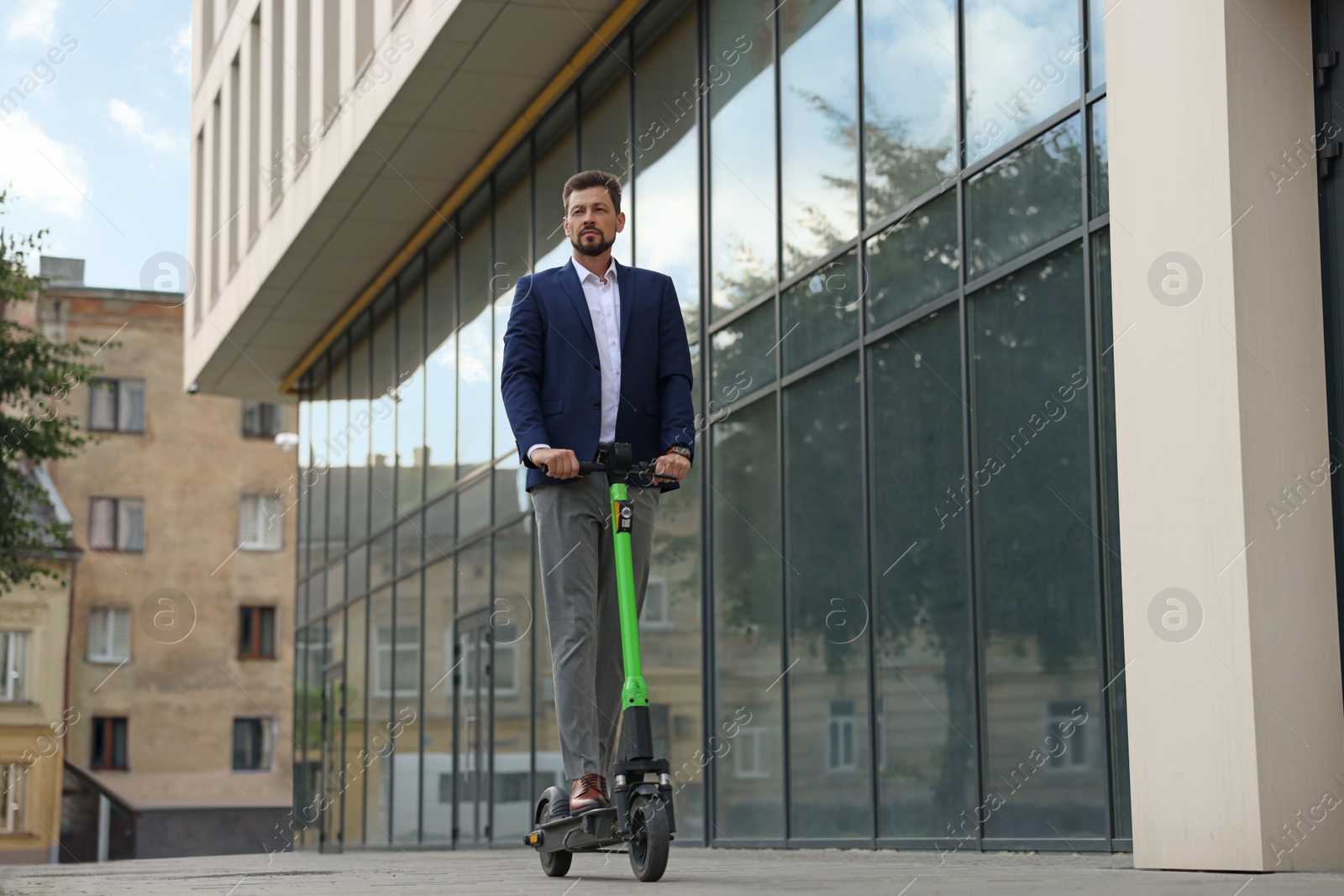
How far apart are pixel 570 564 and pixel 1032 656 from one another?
320 centimetres

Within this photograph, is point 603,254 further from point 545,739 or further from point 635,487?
point 545,739

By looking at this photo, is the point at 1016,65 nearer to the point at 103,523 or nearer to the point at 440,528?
the point at 440,528

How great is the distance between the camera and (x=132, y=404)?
43875mm

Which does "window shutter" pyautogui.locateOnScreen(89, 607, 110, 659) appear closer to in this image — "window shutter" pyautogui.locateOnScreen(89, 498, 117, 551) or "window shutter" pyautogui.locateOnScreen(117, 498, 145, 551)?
"window shutter" pyautogui.locateOnScreen(89, 498, 117, 551)

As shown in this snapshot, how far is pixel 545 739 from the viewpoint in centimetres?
1498

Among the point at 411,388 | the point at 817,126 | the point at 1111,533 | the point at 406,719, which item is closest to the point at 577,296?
the point at 1111,533

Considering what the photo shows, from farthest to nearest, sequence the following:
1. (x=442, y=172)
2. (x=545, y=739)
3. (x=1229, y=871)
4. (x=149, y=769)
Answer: (x=149, y=769) < (x=442, y=172) < (x=545, y=739) < (x=1229, y=871)

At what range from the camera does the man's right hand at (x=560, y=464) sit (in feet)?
16.7

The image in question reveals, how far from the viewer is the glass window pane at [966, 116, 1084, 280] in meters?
7.75

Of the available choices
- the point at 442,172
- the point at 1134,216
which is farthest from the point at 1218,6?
the point at 442,172

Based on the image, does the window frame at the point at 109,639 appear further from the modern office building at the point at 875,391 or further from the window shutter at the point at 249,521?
the modern office building at the point at 875,391

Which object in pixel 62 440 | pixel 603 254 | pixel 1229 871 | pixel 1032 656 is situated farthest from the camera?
pixel 62 440

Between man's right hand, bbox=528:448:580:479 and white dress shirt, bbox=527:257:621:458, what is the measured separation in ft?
Result: 1.15

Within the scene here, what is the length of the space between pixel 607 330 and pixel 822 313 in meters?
4.78
